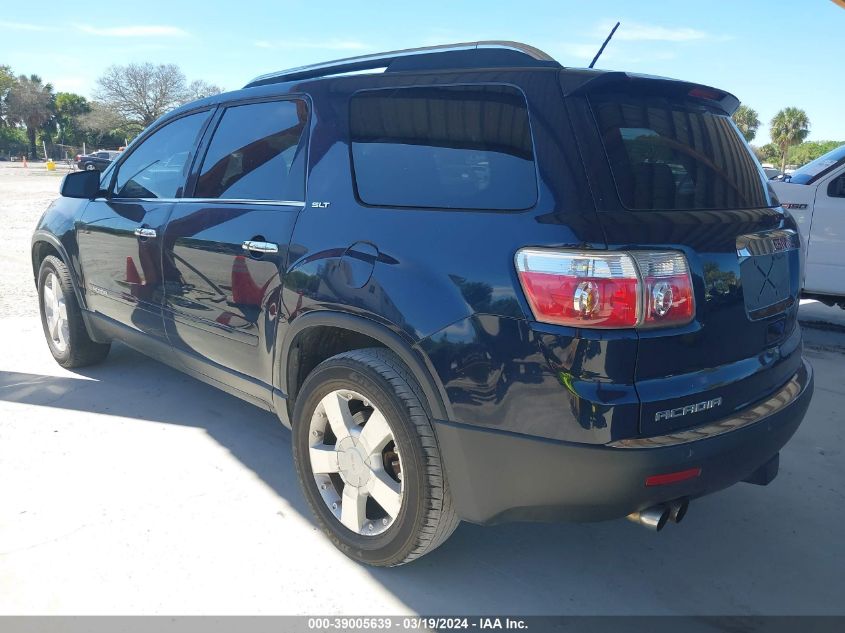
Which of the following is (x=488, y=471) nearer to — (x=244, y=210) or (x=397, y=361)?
(x=397, y=361)

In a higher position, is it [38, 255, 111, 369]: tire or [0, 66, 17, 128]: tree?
[0, 66, 17, 128]: tree

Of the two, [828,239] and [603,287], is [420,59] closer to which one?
[603,287]

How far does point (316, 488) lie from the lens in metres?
2.74

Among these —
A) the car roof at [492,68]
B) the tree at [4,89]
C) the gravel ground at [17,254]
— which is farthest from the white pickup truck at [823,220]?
the tree at [4,89]

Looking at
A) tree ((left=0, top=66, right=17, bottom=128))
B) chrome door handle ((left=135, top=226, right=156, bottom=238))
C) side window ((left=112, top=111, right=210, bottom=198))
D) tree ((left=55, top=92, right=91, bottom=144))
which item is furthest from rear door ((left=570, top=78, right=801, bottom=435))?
tree ((left=0, top=66, right=17, bottom=128))

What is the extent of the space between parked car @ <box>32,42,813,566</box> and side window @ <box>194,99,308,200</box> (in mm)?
16

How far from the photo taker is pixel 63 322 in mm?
4766

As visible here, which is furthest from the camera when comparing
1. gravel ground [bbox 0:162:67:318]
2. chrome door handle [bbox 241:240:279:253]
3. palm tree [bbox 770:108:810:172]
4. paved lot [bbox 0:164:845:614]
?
palm tree [bbox 770:108:810:172]

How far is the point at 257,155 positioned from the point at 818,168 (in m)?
5.62

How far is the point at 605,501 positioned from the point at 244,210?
77.6 inches

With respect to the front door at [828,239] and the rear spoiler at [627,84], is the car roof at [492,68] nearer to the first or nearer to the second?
the rear spoiler at [627,84]

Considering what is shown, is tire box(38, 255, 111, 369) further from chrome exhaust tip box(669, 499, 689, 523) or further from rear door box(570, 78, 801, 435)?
chrome exhaust tip box(669, 499, 689, 523)

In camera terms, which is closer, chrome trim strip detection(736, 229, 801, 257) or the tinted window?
the tinted window

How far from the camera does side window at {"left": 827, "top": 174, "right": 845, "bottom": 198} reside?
6191 millimetres
